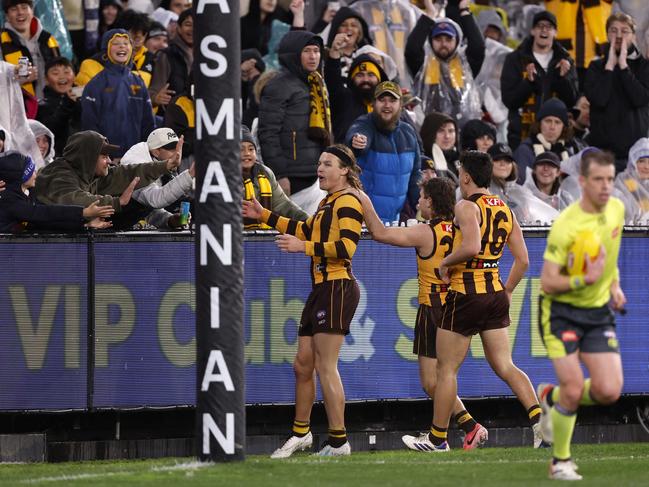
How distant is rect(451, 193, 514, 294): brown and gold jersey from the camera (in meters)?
12.3

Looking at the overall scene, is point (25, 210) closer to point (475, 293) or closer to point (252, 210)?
point (252, 210)

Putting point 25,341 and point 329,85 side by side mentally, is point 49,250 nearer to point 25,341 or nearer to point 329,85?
point 25,341

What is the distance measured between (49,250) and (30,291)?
1.20ft

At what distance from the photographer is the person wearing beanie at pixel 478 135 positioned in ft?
57.2

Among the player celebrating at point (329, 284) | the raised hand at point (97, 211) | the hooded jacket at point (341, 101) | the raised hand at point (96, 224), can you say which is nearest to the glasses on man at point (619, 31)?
the hooded jacket at point (341, 101)

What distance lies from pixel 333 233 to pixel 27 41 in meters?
5.48

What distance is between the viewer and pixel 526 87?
18609mm

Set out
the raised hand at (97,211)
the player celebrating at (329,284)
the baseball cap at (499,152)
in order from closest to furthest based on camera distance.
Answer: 1. the player celebrating at (329,284)
2. the raised hand at (97,211)
3. the baseball cap at (499,152)

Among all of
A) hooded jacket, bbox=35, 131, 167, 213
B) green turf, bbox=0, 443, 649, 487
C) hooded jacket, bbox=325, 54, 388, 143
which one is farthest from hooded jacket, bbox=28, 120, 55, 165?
green turf, bbox=0, 443, 649, 487

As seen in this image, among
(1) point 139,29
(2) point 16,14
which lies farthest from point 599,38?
(2) point 16,14

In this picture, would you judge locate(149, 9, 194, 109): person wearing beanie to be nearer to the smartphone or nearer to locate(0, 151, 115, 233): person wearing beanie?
the smartphone

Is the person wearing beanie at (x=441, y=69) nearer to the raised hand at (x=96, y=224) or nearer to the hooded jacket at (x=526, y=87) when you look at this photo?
the hooded jacket at (x=526, y=87)

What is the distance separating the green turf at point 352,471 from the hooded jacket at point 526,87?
22.9 feet

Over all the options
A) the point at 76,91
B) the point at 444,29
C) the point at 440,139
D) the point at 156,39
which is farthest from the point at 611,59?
the point at 76,91
